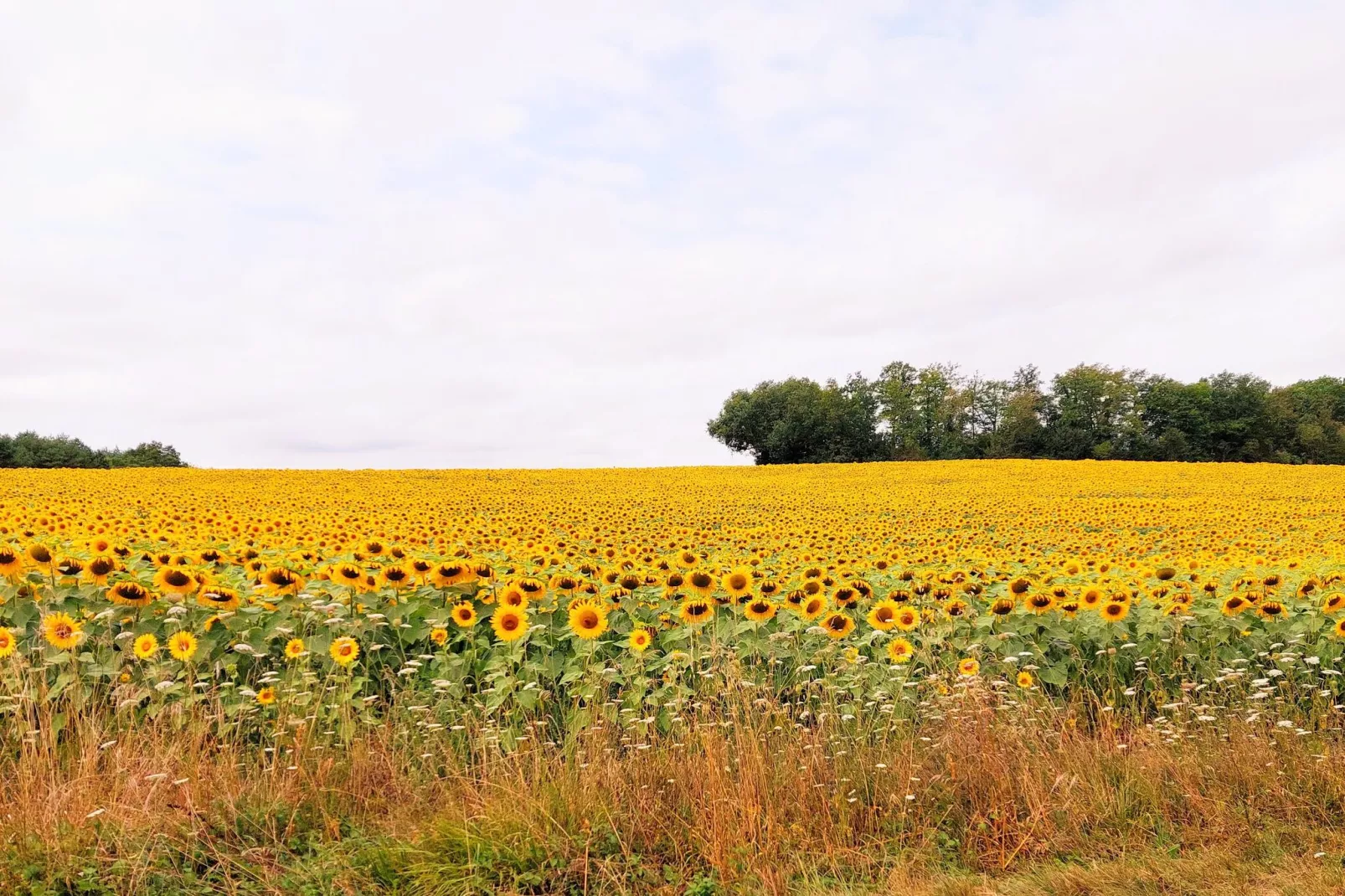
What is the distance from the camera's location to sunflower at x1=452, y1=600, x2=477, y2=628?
5.28 metres

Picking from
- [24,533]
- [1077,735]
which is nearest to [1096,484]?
[1077,735]

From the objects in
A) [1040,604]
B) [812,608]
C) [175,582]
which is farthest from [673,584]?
[175,582]

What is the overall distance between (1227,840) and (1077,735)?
3.07ft

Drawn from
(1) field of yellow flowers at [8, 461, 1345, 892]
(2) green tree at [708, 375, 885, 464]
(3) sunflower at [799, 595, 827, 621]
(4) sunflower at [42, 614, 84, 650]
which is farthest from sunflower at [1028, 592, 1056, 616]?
(2) green tree at [708, 375, 885, 464]

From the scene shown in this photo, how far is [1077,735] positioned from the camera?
477 centimetres

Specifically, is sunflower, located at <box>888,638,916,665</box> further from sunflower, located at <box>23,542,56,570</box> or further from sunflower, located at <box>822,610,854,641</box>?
sunflower, located at <box>23,542,56,570</box>

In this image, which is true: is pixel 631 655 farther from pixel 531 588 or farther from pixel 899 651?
pixel 899 651

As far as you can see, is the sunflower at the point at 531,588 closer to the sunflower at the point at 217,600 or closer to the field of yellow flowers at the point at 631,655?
the field of yellow flowers at the point at 631,655

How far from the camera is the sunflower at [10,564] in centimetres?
525

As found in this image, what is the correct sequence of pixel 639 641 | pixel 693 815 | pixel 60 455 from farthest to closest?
pixel 60 455, pixel 639 641, pixel 693 815

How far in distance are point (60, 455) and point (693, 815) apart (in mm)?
53331

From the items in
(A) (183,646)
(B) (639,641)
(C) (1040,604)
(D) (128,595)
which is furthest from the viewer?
(C) (1040,604)

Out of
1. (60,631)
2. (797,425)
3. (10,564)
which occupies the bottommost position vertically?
(60,631)

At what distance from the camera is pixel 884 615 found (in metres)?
5.87
